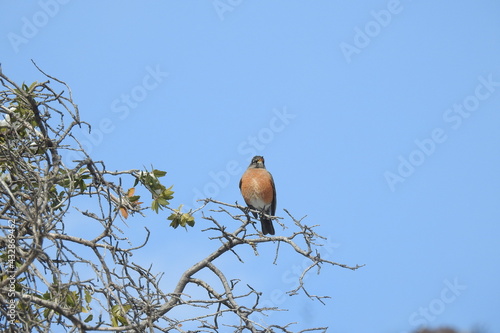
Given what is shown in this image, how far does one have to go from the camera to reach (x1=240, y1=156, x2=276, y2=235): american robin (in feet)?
24.5

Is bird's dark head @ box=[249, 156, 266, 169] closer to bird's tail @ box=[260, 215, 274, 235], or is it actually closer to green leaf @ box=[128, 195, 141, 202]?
bird's tail @ box=[260, 215, 274, 235]

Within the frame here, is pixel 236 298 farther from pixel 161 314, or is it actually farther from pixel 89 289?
pixel 89 289

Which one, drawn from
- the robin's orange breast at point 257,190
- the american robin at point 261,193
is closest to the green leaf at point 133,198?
the american robin at point 261,193

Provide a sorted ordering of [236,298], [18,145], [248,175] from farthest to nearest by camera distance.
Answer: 1. [248,175]
2. [18,145]
3. [236,298]

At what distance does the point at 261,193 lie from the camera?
7.51m

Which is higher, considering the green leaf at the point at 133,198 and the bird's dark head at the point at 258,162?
the bird's dark head at the point at 258,162

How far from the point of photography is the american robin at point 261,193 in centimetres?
747

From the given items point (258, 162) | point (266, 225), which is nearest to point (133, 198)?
point (266, 225)

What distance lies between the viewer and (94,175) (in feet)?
12.0

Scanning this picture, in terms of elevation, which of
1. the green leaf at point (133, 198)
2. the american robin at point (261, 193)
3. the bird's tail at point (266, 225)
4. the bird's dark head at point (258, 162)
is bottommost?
the green leaf at point (133, 198)

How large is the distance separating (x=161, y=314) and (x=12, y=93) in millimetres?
1525

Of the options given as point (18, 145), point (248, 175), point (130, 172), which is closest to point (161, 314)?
point (130, 172)

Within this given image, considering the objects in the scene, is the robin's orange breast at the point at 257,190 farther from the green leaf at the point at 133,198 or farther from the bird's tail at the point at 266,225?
the green leaf at the point at 133,198

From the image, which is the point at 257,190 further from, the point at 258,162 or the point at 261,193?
the point at 258,162
